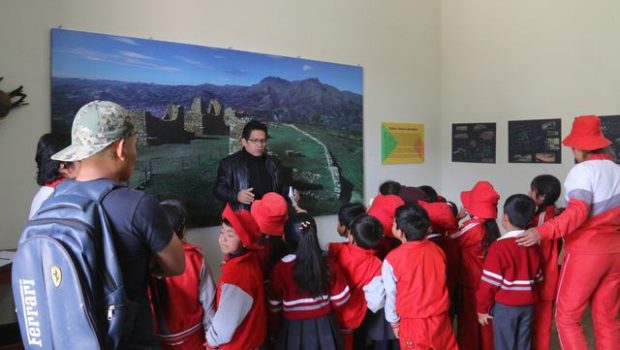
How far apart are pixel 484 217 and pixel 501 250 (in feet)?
0.85

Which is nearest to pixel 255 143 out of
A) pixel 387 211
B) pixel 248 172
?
pixel 248 172

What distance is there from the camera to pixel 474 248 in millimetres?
2354

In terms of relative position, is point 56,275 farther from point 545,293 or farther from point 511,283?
point 545,293

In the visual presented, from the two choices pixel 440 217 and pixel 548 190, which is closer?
pixel 440 217

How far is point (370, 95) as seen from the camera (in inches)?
156

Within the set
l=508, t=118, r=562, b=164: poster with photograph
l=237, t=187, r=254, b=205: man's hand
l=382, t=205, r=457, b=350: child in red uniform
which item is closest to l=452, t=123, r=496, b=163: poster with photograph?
l=508, t=118, r=562, b=164: poster with photograph

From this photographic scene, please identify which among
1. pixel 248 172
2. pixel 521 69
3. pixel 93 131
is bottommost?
pixel 248 172

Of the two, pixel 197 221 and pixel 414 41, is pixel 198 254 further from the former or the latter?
pixel 414 41

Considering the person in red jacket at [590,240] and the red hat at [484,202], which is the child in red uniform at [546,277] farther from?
the red hat at [484,202]

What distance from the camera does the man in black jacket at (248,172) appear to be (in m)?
2.80

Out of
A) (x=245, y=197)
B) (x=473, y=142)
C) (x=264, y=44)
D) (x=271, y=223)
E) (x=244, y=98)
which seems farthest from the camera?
(x=473, y=142)

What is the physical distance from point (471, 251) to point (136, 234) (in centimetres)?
190

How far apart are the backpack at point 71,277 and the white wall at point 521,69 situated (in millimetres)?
3796

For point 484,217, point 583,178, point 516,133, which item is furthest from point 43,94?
point 516,133
